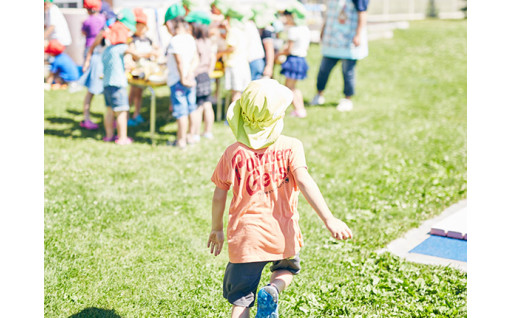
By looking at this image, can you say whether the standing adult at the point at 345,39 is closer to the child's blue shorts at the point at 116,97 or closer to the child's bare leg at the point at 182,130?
the child's bare leg at the point at 182,130

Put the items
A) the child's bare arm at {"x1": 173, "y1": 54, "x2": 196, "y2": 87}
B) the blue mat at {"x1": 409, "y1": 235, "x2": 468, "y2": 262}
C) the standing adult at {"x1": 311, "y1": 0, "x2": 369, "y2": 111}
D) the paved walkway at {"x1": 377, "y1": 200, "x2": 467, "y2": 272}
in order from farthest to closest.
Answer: the standing adult at {"x1": 311, "y1": 0, "x2": 369, "y2": 111} → the child's bare arm at {"x1": 173, "y1": 54, "x2": 196, "y2": 87} → the blue mat at {"x1": 409, "y1": 235, "x2": 468, "y2": 262} → the paved walkway at {"x1": 377, "y1": 200, "x2": 467, "y2": 272}

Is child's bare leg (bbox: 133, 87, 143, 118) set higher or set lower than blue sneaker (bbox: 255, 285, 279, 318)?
higher

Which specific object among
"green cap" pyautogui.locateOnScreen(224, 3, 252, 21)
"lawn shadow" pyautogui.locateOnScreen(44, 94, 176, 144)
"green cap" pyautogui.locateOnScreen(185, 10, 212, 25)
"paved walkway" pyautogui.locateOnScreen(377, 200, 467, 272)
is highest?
"green cap" pyautogui.locateOnScreen(224, 3, 252, 21)

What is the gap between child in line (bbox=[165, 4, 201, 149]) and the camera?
7.91 metres

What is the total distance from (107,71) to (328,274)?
463 centimetres

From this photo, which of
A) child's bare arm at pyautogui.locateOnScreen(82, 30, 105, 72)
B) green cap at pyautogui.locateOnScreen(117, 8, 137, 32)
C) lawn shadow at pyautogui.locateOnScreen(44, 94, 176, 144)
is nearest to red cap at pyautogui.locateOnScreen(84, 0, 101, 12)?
child's bare arm at pyautogui.locateOnScreen(82, 30, 105, 72)

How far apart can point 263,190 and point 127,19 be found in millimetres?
5362

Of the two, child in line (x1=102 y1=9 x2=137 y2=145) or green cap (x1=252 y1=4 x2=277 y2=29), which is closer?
child in line (x1=102 y1=9 x2=137 y2=145)

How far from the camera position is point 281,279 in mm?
3822

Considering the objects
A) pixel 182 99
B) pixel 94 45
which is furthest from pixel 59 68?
pixel 182 99

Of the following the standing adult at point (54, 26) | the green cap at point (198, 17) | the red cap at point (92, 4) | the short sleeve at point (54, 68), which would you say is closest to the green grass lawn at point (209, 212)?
the short sleeve at point (54, 68)

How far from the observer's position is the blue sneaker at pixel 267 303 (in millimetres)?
3516

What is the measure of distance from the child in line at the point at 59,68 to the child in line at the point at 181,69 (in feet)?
14.5

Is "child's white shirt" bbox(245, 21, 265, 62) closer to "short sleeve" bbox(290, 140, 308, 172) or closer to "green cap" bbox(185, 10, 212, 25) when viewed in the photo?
"green cap" bbox(185, 10, 212, 25)
